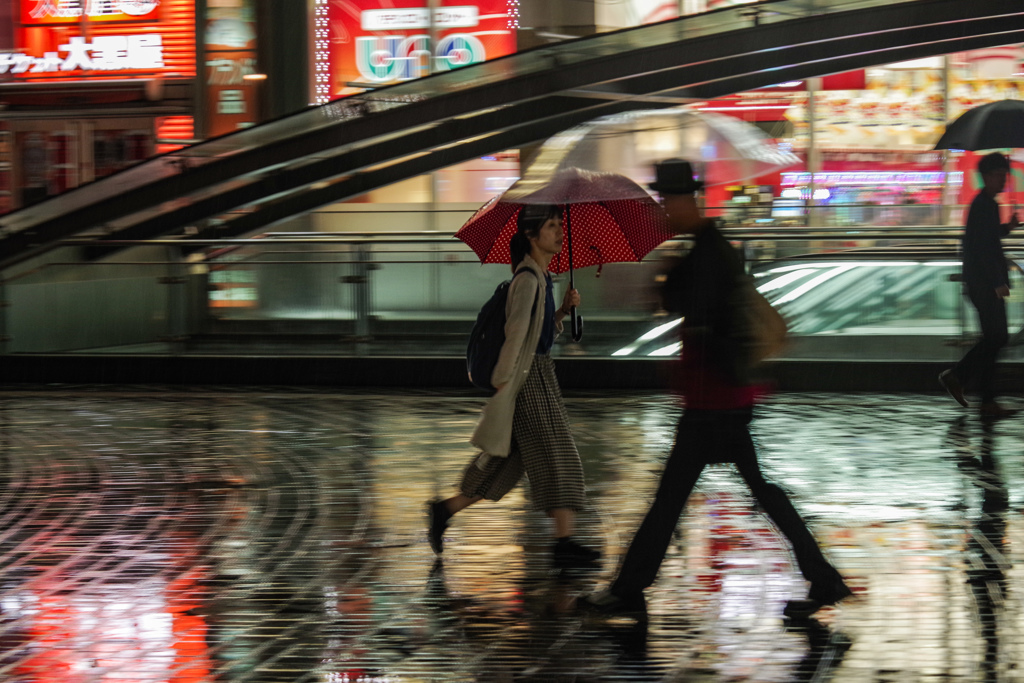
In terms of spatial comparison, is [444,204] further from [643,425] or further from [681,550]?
[681,550]

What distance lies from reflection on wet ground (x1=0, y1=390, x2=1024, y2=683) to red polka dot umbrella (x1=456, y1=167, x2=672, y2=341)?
1.30 m

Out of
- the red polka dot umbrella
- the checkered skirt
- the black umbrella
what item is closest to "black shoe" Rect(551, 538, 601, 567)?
the checkered skirt

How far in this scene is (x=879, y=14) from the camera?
56.4ft

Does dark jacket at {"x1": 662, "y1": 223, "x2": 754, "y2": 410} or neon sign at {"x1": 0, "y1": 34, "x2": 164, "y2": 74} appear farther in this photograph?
neon sign at {"x1": 0, "y1": 34, "x2": 164, "y2": 74}

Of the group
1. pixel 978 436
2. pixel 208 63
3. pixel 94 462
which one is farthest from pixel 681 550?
pixel 208 63

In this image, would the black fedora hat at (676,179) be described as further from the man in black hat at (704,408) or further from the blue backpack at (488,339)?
the blue backpack at (488,339)

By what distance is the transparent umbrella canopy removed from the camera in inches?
225

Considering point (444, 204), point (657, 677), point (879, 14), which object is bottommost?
point (657, 677)

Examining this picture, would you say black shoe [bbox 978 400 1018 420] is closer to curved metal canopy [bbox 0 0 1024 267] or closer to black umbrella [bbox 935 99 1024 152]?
black umbrella [bbox 935 99 1024 152]

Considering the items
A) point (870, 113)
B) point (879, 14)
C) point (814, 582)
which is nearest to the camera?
point (814, 582)

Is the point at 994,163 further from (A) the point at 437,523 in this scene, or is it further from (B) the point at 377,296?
(B) the point at 377,296

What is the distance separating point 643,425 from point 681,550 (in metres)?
3.67

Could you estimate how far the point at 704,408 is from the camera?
16.8 ft

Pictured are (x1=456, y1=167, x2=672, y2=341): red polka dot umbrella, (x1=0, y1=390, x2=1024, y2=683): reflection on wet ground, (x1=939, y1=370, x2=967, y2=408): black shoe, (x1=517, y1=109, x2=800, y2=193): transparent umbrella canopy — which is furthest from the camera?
(x1=939, y1=370, x2=967, y2=408): black shoe
